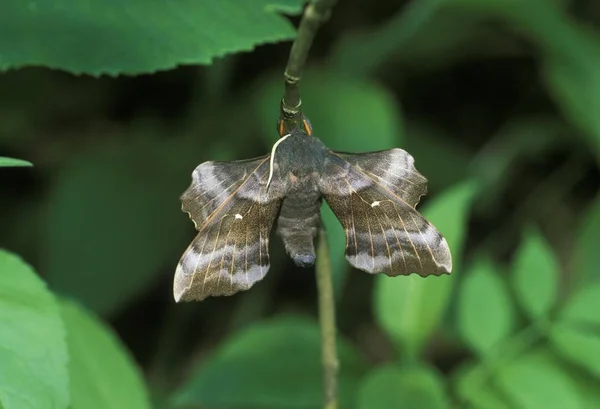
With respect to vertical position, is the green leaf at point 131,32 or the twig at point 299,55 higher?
the twig at point 299,55

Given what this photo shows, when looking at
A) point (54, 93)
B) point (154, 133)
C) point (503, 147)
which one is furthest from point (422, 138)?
point (54, 93)

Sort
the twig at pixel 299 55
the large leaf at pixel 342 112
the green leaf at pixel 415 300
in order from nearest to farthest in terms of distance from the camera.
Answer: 1. the twig at pixel 299 55
2. the green leaf at pixel 415 300
3. the large leaf at pixel 342 112

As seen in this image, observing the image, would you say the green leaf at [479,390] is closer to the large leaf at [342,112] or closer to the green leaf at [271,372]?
the green leaf at [271,372]

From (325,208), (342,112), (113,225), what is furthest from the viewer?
(113,225)

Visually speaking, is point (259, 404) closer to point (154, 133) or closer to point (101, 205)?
point (101, 205)

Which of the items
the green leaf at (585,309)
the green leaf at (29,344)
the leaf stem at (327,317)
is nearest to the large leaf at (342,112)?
the green leaf at (585,309)

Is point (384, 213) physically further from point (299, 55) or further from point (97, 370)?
point (97, 370)

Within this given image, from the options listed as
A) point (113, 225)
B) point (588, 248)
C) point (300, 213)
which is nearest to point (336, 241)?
Result: point (300, 213)
